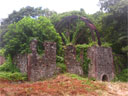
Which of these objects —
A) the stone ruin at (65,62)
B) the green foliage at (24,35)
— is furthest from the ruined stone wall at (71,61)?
the green foliage at (24,35)

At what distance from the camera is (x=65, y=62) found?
1230 cm

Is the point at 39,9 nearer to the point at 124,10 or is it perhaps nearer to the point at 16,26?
the point at 124,10

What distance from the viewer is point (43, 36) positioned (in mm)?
12016

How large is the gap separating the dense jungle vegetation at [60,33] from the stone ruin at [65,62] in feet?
1.49

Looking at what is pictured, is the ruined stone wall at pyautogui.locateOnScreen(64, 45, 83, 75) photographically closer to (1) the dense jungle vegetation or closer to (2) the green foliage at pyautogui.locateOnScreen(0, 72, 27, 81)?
(1) the dense jungle vegetation

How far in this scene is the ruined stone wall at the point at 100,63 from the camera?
1337 centimetres

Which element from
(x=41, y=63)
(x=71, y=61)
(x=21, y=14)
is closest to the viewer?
(x=41, y=63)

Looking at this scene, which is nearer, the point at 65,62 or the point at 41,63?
the point at 41,63

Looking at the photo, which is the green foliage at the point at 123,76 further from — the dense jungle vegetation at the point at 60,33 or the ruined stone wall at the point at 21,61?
the ruined stone wall at the point at 21,61

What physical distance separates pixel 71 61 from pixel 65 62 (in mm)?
434

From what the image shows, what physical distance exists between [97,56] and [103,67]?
123 cm

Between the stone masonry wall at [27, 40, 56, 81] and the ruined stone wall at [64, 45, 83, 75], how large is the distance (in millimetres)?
1363

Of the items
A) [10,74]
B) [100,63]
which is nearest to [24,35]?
[10,74]

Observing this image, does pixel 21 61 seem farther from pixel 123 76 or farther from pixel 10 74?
pixel 123 76
